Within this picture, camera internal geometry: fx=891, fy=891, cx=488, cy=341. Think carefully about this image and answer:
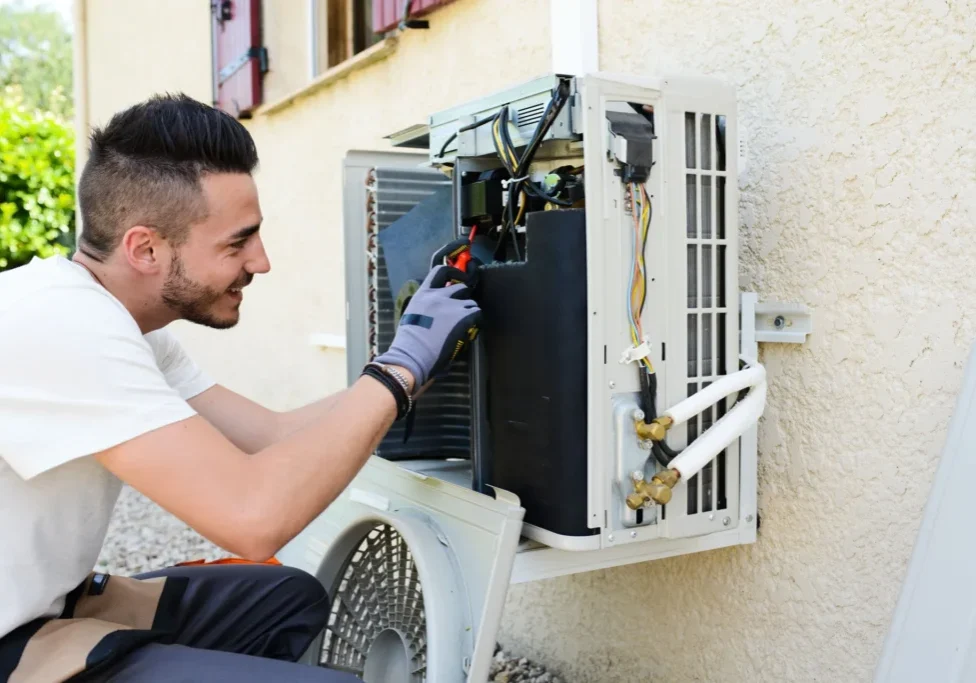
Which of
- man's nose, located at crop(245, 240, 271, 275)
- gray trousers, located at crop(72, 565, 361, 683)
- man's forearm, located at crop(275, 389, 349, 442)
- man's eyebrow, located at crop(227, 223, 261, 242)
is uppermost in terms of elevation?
man's eyebrow, located at crop(227, 223, 261, 242)

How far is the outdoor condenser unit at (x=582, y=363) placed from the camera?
1499 mm

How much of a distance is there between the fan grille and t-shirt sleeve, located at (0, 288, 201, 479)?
0.64 metres

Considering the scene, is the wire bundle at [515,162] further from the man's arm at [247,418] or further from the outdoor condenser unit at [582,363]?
the man's arm at [247,418]

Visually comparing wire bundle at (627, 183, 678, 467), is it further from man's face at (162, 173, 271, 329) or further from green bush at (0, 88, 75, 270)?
green bush at (0, 88, 75, 270)

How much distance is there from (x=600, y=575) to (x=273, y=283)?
2925 mm

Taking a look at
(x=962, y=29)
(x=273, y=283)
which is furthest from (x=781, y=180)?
(x=273, y=283)

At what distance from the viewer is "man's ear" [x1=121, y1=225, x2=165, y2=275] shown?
1642 mm

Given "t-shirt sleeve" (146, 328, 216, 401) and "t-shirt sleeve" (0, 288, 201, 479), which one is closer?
"t-shirt sleeve" (0, 288, 201, 479)

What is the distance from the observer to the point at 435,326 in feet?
5.29

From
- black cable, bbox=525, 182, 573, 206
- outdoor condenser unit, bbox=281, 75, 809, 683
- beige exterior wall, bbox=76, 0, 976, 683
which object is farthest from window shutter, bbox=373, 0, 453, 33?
black cable, bbox=525, 182, 573, 206

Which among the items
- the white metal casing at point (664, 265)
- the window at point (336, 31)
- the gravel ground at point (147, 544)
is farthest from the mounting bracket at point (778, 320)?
the window at point (336, 31)

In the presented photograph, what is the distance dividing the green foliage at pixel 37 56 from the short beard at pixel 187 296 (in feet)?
76.5

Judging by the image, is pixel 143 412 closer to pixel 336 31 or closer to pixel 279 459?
pixel 279 459

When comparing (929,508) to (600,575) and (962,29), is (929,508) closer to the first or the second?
(962,29)
